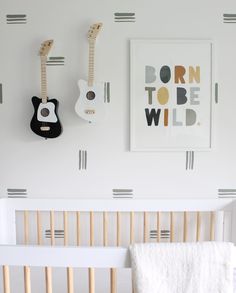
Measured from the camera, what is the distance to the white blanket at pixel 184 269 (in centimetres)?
81

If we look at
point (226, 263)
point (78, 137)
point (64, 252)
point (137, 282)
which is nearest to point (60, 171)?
point (78, 137)

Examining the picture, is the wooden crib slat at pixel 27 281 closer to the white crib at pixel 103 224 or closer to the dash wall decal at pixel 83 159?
the white crib at pixel 103 224

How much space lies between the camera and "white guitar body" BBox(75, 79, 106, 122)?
1487 millimetres

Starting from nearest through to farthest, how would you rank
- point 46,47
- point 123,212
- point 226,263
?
point 226,263 → point 46,47 → point 123,212

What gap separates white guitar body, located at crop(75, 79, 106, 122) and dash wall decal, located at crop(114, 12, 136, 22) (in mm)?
348

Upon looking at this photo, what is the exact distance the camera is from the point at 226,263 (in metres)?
0.81

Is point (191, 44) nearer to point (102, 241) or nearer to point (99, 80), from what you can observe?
point (99, 80)

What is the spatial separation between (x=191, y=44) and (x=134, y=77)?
0.33 meters

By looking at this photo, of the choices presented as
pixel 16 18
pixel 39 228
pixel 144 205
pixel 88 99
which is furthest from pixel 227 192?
pixel 16 18

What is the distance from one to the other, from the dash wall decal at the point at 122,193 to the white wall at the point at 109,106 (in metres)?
0.03

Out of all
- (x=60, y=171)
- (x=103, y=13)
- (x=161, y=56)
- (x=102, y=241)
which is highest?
(x=103, y=13)

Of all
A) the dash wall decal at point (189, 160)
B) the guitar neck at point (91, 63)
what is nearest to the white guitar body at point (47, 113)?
the guitar neck at point (91, 63)

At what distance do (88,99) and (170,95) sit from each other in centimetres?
43

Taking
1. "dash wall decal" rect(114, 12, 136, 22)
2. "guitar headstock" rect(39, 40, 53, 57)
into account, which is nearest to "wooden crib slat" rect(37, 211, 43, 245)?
"guitar headstock" rect(39, 40, 53, 57)
